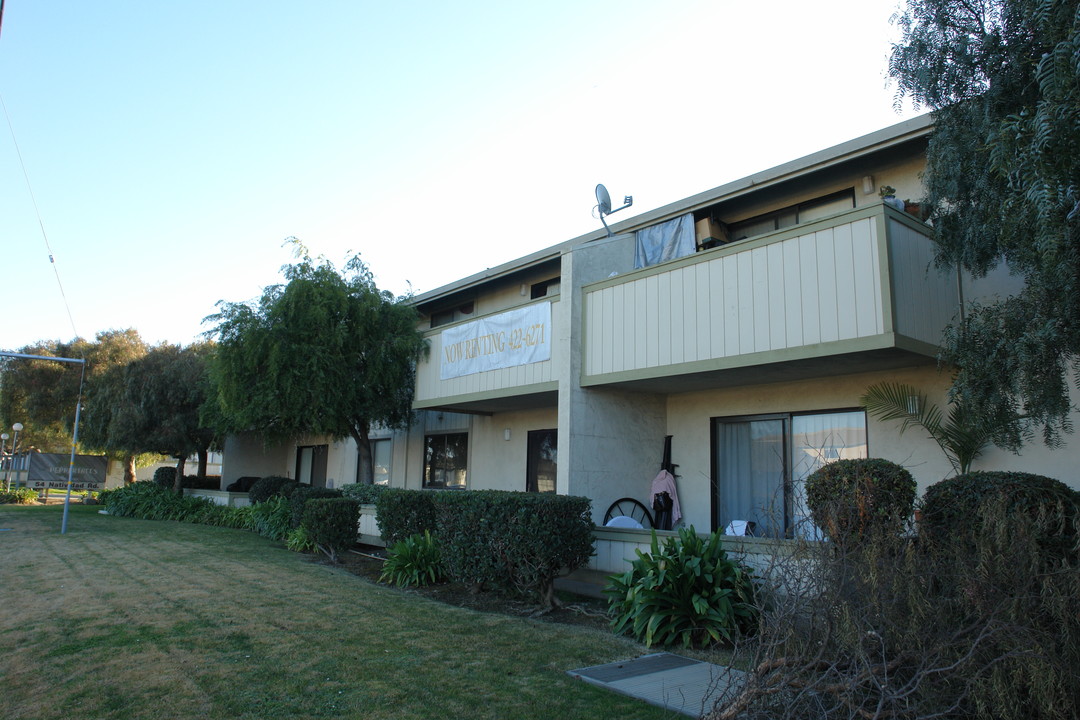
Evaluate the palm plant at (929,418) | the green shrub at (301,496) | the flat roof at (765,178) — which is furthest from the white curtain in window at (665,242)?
the green shrub at (301,496)

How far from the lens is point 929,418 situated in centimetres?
898

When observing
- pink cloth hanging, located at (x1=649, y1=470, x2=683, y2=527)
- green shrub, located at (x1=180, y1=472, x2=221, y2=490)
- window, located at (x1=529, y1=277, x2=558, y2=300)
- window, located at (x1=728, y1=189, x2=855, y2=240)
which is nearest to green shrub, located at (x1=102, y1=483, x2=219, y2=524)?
green shrub, located at (x1=180, y1=472, x2=221, y2=490)

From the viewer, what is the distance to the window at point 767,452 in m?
9.91

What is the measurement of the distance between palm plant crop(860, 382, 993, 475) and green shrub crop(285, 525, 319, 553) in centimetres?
987

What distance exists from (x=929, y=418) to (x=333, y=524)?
922 cm

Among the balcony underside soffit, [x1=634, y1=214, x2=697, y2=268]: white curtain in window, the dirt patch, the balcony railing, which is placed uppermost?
[x1=634, y1=214, x2=697, y2=268]: white curtain in window

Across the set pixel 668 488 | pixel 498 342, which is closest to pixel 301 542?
pixel 498 342

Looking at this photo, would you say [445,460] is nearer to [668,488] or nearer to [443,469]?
[443,469]

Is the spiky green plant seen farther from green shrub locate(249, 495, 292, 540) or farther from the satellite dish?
green shrub locate(249, 495, 292, 540)

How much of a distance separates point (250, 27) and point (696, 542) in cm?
1061

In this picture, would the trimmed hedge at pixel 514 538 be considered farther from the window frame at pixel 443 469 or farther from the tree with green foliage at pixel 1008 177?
the window frame at pixel 443 469

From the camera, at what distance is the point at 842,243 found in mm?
8266

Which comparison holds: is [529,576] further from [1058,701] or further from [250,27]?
[250,27]

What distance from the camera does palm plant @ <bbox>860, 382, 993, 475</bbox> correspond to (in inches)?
332
